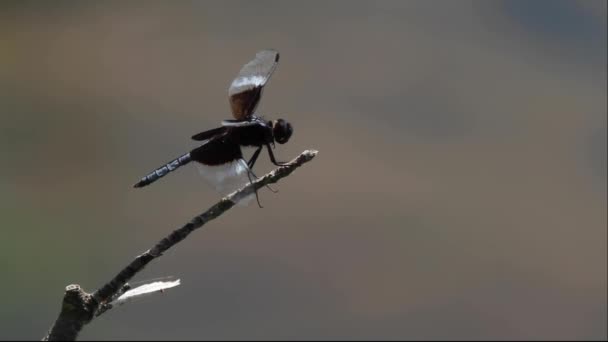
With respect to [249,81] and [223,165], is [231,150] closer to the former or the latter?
[223,165]

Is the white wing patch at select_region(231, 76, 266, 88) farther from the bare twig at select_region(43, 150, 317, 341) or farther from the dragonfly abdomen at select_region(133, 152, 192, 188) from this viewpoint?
the bare twig at select_region(43, 150, 317, 341)

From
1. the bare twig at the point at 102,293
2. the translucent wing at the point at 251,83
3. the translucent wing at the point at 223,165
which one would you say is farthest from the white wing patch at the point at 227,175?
the bare twig at the point at 102,293

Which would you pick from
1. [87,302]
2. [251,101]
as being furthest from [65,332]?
[251,101]

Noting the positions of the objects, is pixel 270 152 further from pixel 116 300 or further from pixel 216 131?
pixel 116 300

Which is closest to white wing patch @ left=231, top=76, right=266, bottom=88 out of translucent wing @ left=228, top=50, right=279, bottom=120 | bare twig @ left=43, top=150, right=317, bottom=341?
translucent wing @ left=228, top=50, right=279, bottom=120

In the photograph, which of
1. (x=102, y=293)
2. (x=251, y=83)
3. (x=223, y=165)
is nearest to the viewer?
(x=102, y=293)

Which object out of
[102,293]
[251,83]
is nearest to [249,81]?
[251,83]

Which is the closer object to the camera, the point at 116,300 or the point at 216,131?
the point at 116,300
